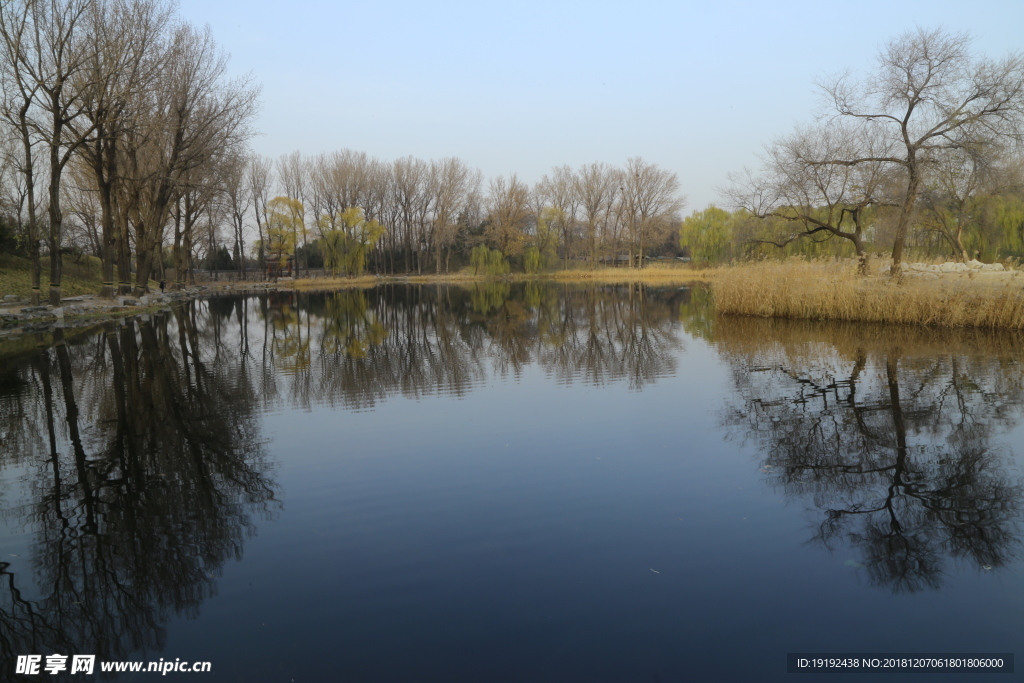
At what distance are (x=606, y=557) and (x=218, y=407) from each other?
5653mm

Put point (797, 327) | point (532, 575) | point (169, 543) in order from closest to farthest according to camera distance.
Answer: point (532, 575)
point (169, 543)
point (797, 327)

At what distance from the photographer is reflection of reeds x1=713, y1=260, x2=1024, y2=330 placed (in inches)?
498

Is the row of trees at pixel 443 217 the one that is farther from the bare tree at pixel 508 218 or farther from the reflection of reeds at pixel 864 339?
the reflection of reeds at pixel 864 339

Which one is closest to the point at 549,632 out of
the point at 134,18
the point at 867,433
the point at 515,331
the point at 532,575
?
the point at 532,575

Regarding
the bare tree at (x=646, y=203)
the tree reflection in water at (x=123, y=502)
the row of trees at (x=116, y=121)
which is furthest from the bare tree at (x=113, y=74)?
the bare tree at (x=646, y=203)

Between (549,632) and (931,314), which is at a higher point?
(931,314)

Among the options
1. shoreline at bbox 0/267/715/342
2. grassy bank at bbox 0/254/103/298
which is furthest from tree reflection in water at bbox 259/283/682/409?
grassy bank at bbox 0/254/103/298

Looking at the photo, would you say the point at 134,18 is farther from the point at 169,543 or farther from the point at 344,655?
the point at 344,655

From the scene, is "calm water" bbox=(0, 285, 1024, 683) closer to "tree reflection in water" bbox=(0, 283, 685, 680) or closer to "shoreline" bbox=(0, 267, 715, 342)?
"tree reflection in water" bbox=(0, 283, 685, 680)

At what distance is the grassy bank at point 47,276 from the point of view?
76.3 ft

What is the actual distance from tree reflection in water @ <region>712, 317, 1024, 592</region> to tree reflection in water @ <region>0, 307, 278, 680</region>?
3678 millimetres

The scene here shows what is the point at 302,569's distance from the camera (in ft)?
11.9

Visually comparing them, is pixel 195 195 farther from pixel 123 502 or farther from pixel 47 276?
→ pixel 123 502

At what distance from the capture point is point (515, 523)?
4.23 metres
